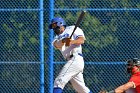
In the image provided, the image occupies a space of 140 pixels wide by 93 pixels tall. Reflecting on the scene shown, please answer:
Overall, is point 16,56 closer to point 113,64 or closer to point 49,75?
point 49,75

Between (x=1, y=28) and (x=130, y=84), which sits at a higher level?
(x=1, y=28)

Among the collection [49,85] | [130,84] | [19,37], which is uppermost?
[19,37]

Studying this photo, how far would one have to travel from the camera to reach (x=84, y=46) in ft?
40.9

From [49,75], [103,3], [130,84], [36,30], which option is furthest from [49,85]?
[130,84]

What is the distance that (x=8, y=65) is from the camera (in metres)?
12.3

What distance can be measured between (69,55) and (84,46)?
2.20 meters

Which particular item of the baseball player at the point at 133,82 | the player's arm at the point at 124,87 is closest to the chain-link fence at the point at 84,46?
the baseball player at the point at 133,82

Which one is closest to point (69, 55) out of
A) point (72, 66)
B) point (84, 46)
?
point (72, 66)

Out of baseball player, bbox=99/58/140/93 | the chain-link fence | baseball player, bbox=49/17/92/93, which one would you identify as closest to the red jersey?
baseball player, bbox=99/58/140/93

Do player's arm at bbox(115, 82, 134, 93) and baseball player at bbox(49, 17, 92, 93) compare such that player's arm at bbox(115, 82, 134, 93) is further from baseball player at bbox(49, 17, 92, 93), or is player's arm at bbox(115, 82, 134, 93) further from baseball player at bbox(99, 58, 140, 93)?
baseball player at bbox(49, 17, 92, 93)

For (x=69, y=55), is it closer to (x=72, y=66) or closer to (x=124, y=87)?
(x=72, y=66)

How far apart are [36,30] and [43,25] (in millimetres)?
195

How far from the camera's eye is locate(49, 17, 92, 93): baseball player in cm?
1002

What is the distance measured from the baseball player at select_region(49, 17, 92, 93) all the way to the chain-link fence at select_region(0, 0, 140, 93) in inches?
74.6
